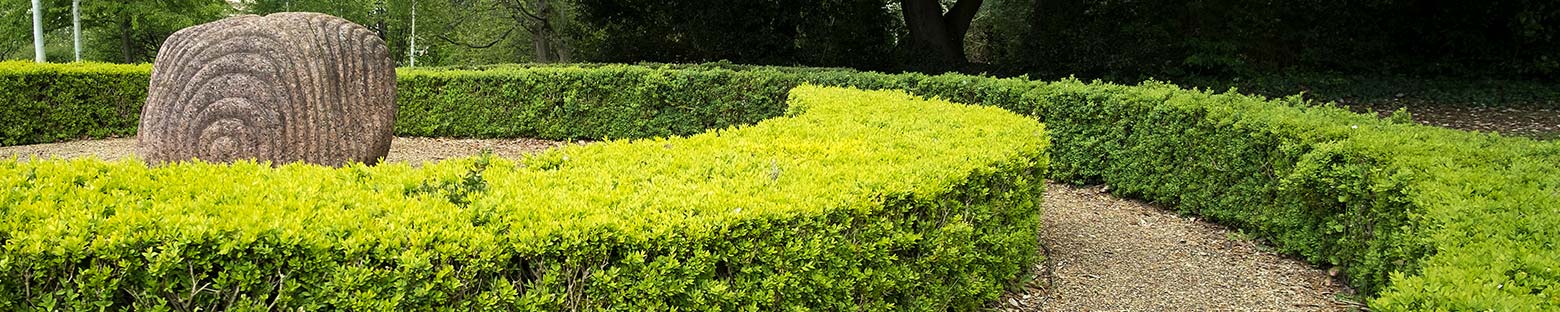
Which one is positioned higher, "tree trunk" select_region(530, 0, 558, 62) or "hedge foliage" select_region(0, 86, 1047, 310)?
"hedge foliage" select_region(0, 86, 1047, 310)

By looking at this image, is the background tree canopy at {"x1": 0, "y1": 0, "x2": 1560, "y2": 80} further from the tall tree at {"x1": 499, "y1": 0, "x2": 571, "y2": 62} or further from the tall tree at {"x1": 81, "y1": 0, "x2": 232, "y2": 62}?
the tall tree at {"x1": 81, "y1": 0, "x2": 232, "y2": 62}

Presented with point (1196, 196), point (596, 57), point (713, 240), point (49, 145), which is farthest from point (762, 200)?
point (596, 57)

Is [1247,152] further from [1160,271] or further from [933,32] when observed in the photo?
[933,32]

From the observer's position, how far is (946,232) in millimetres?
4090

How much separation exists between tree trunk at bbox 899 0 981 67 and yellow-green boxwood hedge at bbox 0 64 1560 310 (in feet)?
21.6

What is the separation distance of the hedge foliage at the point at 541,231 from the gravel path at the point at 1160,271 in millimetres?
747

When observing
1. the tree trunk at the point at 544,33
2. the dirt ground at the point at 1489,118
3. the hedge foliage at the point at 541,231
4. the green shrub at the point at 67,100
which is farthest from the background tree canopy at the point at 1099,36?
the hedge foliage at the point at 541,231

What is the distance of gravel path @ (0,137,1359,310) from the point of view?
5168 millimetres

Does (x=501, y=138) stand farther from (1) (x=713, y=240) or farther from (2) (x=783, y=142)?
(1) (x=713, y=240)

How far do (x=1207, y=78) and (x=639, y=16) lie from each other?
10.5 m

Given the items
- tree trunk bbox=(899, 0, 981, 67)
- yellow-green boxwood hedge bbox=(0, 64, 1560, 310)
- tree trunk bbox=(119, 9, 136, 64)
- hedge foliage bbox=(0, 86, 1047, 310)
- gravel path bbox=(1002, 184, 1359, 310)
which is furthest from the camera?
tree trunk bbox=(119, 9, 136, 64)

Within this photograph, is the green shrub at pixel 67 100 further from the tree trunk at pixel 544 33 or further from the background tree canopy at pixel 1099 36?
the tree trunk at pixel 544 33

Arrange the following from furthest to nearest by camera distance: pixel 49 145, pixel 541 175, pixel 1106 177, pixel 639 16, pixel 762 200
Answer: pixel 639 16
pixel 49 145
pixel 1106 177
pixel 541 175
pixel 762 200

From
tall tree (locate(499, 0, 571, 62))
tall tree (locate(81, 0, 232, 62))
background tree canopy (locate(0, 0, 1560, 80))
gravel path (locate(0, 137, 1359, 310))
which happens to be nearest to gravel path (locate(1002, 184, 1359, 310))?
gravel path (locate(0, 137, 1359, 310))
